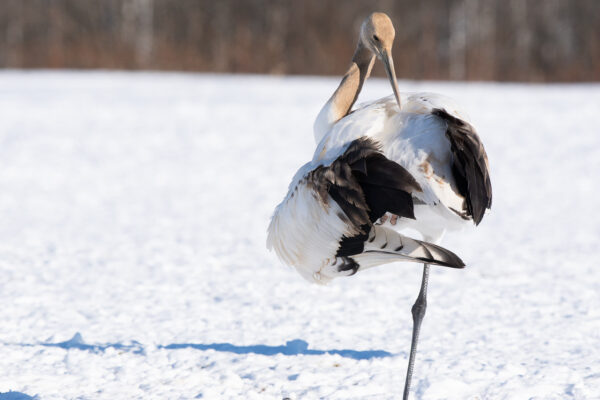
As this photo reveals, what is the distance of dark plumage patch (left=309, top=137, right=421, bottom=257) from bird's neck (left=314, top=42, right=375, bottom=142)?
86 cm

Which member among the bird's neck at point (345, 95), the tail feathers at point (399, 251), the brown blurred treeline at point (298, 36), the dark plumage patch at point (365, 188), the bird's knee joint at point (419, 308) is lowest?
the bird's knee joint at point (419, 308)

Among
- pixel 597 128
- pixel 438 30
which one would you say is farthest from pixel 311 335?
pixel 438 30

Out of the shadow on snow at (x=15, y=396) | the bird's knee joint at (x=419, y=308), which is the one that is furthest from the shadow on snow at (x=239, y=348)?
the shadow on snow at (x=15, y=396)

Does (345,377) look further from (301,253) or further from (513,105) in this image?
(513,105)

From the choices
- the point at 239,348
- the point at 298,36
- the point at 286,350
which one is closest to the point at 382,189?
the point at 286,350

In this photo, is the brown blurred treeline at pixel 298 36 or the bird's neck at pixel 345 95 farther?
the brown blurred treeline at pixel 298 36

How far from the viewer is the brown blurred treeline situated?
63.4 ft

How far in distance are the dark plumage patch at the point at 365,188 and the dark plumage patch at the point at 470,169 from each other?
259 millimetres

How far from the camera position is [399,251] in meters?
2.89

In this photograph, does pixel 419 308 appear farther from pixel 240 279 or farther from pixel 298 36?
pixel 298 36

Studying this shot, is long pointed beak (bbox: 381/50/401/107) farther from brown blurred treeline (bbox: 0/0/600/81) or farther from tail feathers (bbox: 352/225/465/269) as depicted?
brown blurred treeline (bbox: 0/0/600/81)

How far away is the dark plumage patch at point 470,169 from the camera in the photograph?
3.00 metres

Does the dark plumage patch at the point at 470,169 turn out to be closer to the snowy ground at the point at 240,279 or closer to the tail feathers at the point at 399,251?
the tail feathers at the point at 399,251

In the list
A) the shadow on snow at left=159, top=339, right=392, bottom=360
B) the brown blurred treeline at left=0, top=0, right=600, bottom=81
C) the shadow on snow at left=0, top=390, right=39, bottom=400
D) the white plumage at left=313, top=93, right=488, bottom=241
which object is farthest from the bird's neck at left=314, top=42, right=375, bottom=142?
the brown blurred treeline at left=0, top=0, right=600, bottom=81
